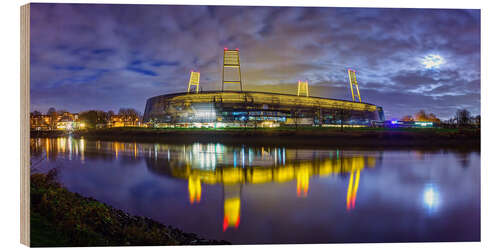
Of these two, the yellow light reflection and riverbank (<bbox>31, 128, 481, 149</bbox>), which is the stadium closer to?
riverbank (<bbox>31, 128, 481, 149</bbox>)

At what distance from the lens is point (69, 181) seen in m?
13.1

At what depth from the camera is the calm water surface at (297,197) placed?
7.77 m

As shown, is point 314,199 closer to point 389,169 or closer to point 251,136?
point 389,169

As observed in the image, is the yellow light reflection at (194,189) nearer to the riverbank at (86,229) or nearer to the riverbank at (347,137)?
the riverbank at (86,229)

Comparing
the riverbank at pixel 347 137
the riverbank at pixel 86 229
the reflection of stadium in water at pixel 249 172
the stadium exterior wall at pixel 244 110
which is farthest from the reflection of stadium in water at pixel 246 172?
the stadium exterior wall at pixel 244 110

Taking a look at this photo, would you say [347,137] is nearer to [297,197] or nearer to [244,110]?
[297,197]

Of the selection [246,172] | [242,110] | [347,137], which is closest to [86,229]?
[246,172]

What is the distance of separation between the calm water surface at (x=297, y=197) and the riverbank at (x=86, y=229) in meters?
0.70

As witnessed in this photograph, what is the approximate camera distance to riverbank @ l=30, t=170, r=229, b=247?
19.9ft

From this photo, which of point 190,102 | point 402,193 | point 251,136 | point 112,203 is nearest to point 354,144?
point 251,136

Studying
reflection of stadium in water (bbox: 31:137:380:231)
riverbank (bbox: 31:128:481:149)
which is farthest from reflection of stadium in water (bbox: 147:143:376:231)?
riverbank (bbox: 31:128:481:149)

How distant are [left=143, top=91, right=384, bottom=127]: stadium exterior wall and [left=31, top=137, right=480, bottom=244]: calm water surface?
36.5 meters

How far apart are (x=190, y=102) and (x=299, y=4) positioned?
53.6 m
